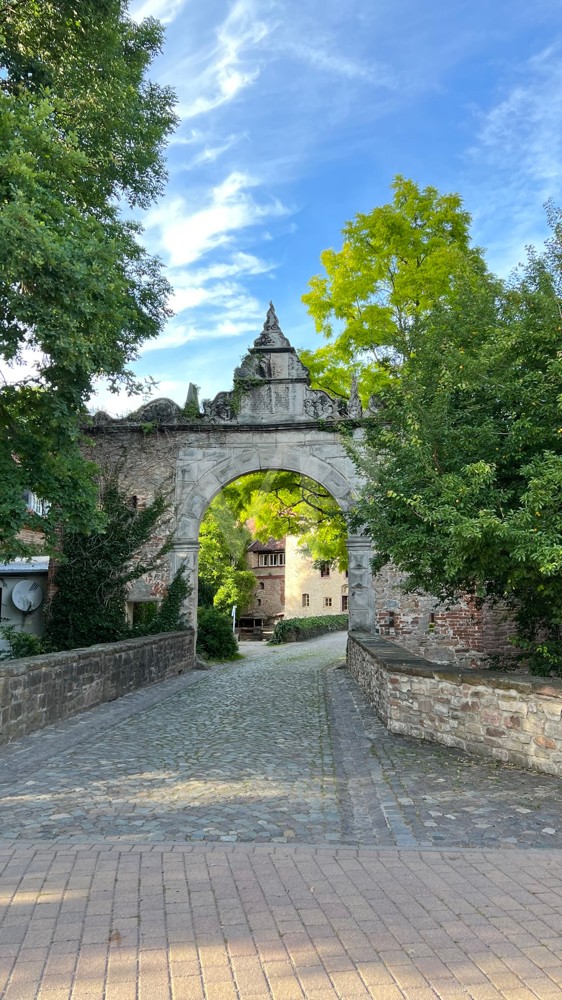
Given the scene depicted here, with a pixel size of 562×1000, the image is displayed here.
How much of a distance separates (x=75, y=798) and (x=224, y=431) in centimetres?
1291

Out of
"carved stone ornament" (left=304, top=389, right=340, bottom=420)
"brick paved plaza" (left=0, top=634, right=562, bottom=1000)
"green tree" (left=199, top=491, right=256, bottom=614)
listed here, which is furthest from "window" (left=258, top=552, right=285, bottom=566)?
"brick paved plaza" (left=0, top=634, right=562, bottom=1000)

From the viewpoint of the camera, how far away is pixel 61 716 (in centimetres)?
893

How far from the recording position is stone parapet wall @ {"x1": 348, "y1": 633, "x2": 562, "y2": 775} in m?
6.23

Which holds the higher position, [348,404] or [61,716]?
[348,404]

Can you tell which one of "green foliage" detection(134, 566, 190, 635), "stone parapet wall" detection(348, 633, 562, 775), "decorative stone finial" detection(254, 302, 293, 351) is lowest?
"stone parapet wall" detection(348, 633, 562, 775)

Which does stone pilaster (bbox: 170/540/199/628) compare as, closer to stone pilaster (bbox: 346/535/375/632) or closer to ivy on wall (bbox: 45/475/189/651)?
ivy on wall (bbox: 45/475/189/651)

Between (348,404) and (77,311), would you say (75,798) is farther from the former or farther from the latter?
(348,404)

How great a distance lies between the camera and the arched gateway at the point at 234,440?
17.4 meters

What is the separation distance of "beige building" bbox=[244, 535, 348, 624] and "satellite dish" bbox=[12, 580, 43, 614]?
100 feet

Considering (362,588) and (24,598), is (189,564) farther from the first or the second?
(362,588)

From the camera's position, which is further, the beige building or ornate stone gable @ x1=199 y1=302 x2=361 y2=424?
the beige building

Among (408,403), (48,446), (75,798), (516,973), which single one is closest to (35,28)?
(48,446)

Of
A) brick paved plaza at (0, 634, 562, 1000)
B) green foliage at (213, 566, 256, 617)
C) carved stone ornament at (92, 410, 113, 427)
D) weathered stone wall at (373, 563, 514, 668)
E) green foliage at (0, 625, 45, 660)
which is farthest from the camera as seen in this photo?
green foliage at (213, 566, 256, 617)

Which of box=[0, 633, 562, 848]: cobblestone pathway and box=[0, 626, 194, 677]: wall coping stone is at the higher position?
box=[0, 626, 194, 677]: wall coping stone
